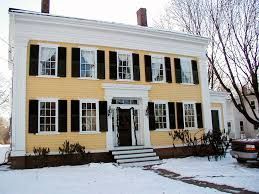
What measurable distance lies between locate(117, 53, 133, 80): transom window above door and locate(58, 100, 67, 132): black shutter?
140 inches

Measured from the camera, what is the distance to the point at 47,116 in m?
13.9

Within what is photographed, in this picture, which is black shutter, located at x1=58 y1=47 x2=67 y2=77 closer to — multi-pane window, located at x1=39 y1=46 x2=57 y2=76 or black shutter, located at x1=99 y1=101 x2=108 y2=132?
multi-pane window, located at x1=39 y1=46 x2=57 y2=76

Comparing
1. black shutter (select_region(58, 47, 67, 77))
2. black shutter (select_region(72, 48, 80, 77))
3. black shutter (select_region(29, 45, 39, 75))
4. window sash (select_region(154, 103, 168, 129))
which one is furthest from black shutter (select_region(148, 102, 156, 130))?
black shutter (select_region(29, 45, 39, 75))

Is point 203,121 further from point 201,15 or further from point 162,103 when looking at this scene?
point 201,15

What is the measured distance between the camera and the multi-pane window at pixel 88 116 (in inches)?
575

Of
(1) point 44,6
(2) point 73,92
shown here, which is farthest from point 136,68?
(1) point 44,6

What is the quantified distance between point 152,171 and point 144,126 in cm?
412

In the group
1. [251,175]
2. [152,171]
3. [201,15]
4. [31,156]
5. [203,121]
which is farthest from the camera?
[201,15]

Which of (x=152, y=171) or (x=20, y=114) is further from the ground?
(x=20, y=114)

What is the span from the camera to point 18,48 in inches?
544

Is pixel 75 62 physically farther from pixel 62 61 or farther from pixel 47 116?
pixel 47 116

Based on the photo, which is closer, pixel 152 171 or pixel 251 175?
pixel 251 175

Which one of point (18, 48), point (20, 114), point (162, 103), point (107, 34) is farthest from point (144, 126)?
point (18, 48)

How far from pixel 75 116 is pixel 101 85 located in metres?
2.13
